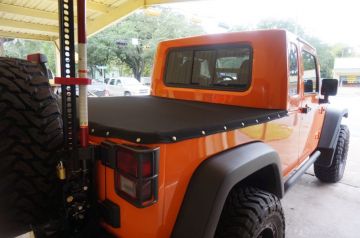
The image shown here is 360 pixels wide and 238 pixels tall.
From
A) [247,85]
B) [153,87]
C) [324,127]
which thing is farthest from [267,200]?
[324,127]

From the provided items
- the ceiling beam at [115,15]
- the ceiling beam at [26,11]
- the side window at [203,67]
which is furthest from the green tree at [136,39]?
the side window at [203,67]

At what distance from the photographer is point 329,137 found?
3367 mm

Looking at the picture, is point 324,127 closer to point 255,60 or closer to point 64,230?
point 255,60

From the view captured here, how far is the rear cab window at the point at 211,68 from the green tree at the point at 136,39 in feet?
51.9

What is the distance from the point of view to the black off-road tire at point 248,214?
146cm

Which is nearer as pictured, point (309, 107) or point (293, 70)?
point (293, 70)

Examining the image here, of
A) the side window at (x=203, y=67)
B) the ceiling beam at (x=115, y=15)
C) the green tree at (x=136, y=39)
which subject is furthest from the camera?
the green tree at (x=136, y=39)

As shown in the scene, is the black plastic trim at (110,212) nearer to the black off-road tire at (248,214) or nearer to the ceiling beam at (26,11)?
the black off-road tire at (248,214)

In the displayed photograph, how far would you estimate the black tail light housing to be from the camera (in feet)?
3.54

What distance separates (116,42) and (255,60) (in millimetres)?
18266

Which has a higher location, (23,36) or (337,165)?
(23,36)

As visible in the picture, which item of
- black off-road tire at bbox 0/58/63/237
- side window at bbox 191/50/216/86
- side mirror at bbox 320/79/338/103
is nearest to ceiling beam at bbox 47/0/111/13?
side window at bbox 191/50/216/86

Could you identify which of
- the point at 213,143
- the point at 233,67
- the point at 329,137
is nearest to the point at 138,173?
the point at 213,143

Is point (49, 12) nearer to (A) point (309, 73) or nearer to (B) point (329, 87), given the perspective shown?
(A) point (309, 73)
